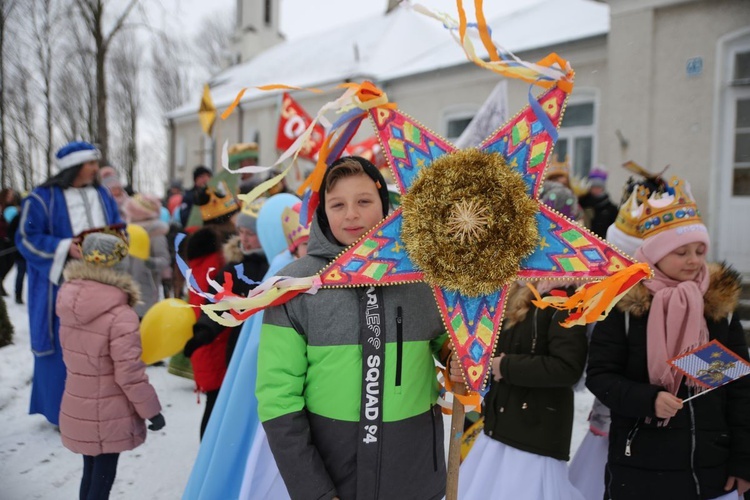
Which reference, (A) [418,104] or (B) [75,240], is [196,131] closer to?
(A) [418,104]

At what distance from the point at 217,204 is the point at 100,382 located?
7.05ft

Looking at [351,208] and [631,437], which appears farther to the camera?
[631,437]

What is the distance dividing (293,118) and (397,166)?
6.49 metres

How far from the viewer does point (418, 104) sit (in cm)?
1386

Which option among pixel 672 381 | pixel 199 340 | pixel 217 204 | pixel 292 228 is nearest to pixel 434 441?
pixel 672 381

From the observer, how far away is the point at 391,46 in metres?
17.1

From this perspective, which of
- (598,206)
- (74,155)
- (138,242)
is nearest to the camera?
(74,155)

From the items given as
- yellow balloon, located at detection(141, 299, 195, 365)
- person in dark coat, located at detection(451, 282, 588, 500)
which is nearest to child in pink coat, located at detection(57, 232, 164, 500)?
yellow balloon, located at detection(141, 299, 195, 365)

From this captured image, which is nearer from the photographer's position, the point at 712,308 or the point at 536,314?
the point at 712,308

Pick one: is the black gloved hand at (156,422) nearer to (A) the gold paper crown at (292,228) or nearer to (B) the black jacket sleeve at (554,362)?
(A) the gold paper crown at (292,228)

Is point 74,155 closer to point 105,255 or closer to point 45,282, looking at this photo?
point 45,282

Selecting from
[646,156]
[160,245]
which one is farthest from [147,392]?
[646,156]

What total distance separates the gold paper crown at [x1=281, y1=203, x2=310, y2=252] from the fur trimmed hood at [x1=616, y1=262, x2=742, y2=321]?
5.19 feet

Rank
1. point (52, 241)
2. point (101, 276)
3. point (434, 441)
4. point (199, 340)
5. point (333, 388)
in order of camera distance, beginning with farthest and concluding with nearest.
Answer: point (52, 241) → point (199, 340) → point (101, 276) → point (434, 441) → point (333, 388)
